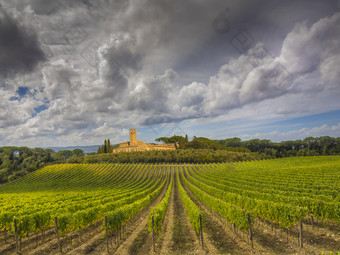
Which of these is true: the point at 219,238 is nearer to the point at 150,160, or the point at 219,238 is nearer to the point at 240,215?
the point at 240,215

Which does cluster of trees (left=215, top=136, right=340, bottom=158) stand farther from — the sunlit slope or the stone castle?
the sunlit slope

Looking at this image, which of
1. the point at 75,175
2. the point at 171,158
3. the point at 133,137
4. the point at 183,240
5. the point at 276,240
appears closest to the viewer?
the point at 276,240

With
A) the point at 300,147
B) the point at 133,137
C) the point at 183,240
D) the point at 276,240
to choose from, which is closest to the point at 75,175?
the point at 133,137

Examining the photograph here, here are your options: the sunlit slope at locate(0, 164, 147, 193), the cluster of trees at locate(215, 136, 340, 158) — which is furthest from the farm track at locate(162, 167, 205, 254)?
the cluster of trees at locate(215, 136, 340, 158)

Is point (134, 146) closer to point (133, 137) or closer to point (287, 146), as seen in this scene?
point (133, 137)

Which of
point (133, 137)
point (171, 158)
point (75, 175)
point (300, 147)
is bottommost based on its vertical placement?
point (75, 175)

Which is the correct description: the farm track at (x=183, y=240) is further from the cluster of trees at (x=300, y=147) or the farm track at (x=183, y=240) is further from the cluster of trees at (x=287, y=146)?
the cluster of trees at (x=300, y=147)

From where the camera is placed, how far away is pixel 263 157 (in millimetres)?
113125

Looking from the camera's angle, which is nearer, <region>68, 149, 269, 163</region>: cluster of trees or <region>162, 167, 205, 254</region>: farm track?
<region>162, 167, 205, 254</region>: farm track

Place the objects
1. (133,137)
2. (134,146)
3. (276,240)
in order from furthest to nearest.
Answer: (133,137)
(134,146)
(276,240)

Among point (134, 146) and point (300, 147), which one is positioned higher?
point (134, 146)

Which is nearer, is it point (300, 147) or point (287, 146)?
point (300, 147)

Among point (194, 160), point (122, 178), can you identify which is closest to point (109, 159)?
point (122, 178)

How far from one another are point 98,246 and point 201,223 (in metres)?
8.59
